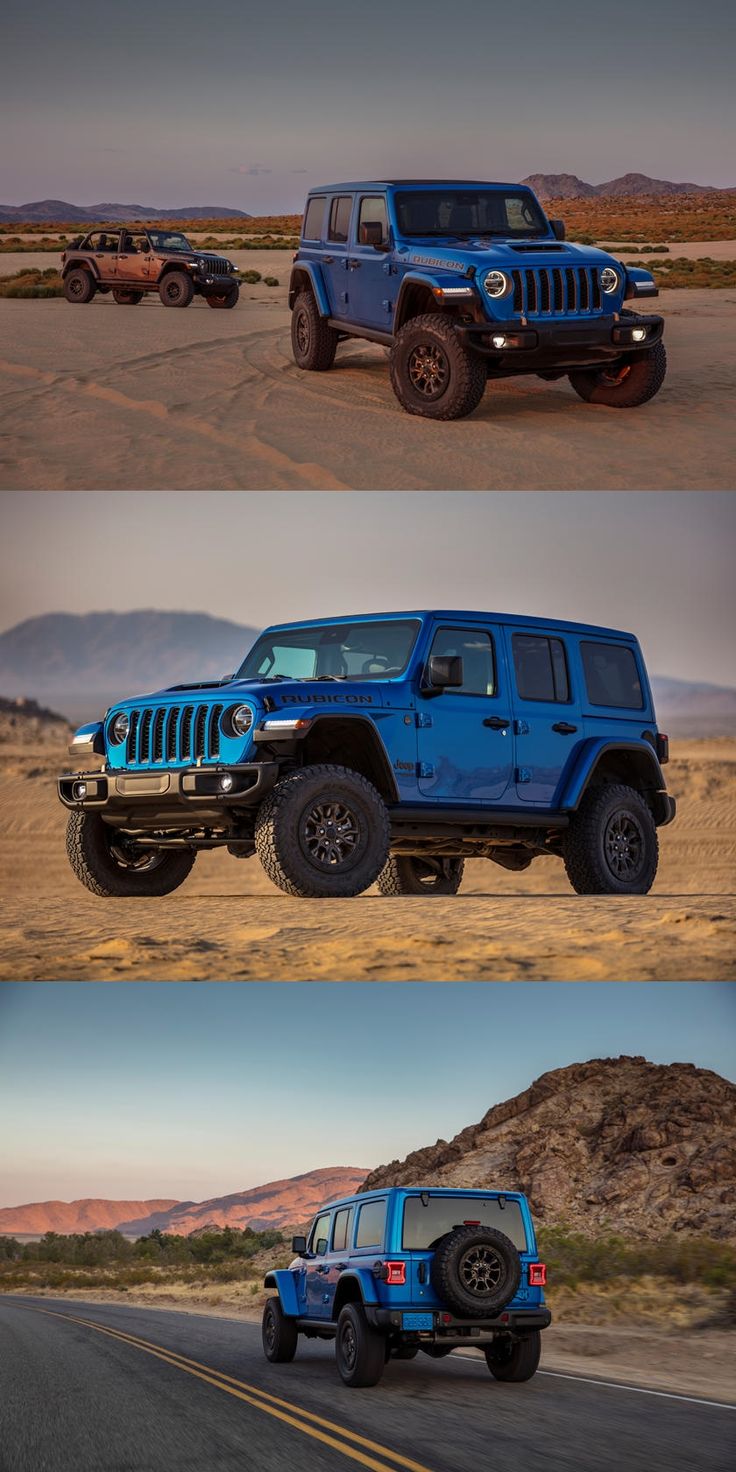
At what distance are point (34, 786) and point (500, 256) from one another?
16.0 m

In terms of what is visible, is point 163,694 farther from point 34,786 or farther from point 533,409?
point 34,786

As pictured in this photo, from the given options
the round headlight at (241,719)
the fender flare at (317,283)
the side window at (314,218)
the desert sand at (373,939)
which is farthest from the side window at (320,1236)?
the side window at (314,218)

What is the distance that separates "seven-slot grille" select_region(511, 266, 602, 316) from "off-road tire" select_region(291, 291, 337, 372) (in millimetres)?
4074

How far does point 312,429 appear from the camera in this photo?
1588 cm

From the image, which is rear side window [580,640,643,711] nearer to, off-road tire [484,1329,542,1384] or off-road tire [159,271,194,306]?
off-road tire [484,1329,542,1384]

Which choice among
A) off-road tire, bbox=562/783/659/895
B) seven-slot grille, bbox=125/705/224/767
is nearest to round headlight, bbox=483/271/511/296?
off-road tire, bbox=562/783/659/895

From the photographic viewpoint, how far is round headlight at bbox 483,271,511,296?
45.4ft

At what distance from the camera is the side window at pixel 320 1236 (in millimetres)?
13508

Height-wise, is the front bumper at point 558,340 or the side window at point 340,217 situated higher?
the side window at point 340,217

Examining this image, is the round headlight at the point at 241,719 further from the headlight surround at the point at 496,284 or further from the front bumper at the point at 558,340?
the headlight surround at the point at 496,284

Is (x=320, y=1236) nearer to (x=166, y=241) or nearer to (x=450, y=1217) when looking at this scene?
(x=450, y=1217)

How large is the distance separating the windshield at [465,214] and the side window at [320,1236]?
31.1 feet

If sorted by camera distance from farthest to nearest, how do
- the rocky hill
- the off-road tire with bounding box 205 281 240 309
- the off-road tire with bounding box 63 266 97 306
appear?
1. the off-road tire with bounding box 63 266 97 306
2. the off-road tire with bounding box 205 281 240 309
3. the rocky hill

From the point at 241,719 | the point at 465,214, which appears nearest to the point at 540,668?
the point at 241,719
